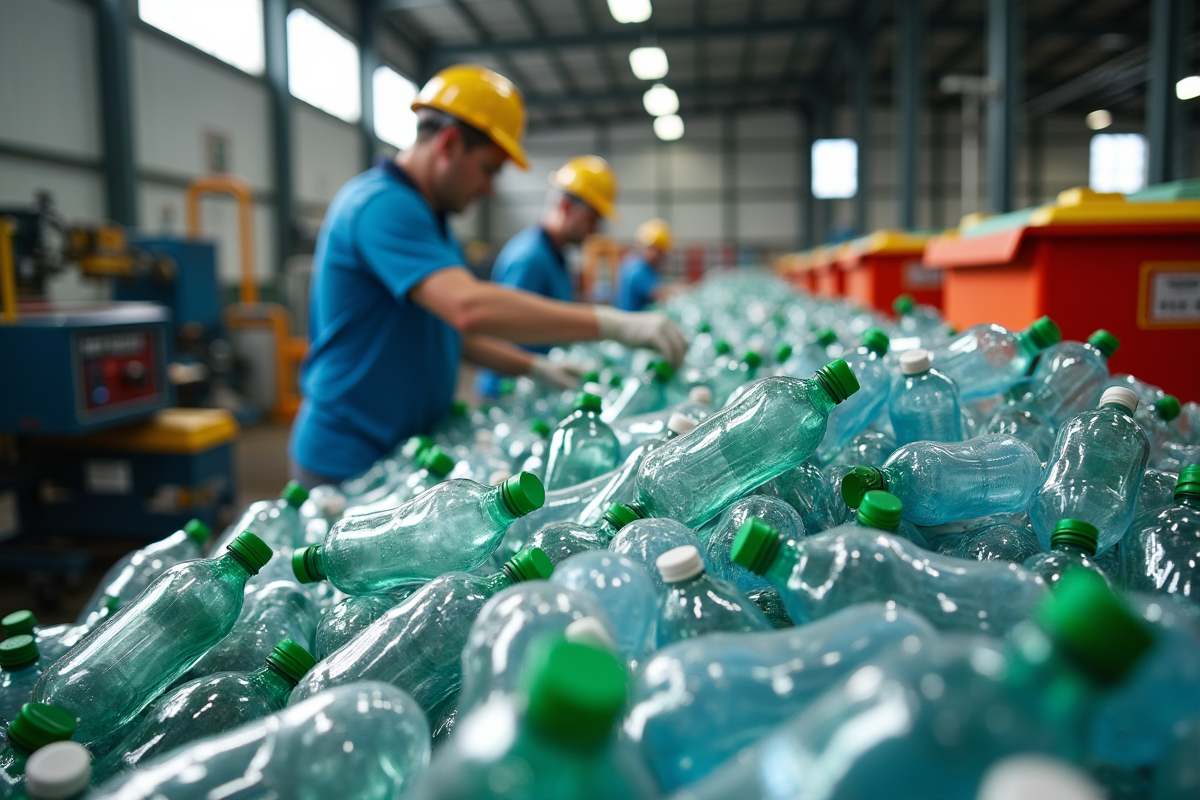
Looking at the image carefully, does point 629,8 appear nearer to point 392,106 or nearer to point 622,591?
point 392,106

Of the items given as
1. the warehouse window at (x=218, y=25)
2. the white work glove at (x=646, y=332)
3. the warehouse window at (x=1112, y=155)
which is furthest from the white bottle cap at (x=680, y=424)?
the warehouse window at (x=1112, y=155)

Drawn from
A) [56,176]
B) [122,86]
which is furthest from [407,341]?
[122,86]

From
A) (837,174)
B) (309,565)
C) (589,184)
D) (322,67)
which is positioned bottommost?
(309,565)

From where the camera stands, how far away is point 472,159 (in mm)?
2662

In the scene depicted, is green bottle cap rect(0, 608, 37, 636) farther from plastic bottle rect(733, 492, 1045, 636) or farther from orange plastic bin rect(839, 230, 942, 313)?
orange plastic bin rect(839, 230, 942, 313)

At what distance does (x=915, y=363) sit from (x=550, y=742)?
108 centimetres

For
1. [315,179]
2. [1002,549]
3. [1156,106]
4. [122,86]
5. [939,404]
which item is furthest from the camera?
[315,179]

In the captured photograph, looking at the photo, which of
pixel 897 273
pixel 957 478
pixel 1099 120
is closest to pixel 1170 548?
pixel 957 478

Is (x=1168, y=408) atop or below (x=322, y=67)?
below

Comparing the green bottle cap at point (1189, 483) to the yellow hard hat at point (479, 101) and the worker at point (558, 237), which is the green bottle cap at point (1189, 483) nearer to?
the yellow hard hat at point (479, 101)

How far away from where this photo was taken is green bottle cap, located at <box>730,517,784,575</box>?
0.83 metres

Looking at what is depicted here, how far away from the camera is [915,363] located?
1359mm

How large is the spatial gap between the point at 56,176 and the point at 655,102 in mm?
12241

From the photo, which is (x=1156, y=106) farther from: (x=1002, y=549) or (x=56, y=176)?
(x=56, y=176)
